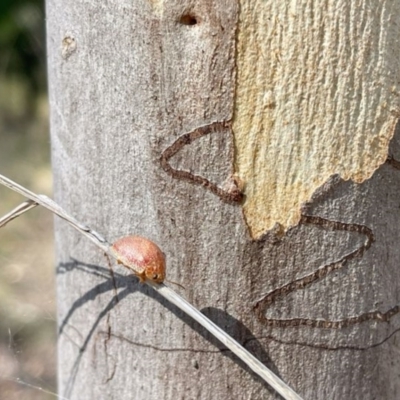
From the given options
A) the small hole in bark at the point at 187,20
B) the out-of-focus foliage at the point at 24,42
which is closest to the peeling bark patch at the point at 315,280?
the small hole in bark at the point at 187,20

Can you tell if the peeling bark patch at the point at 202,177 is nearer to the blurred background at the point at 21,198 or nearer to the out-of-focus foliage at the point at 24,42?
the blurred background at the point at 21,198

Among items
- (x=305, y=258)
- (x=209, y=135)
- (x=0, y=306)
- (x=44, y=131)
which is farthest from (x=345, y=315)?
(x=44, y=131)

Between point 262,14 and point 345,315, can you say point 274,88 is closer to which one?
point 262,14

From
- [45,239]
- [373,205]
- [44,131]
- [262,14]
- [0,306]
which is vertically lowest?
[373,205]

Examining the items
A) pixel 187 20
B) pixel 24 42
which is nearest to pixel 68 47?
pixel 187 20

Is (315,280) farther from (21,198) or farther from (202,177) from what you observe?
(21,198)
